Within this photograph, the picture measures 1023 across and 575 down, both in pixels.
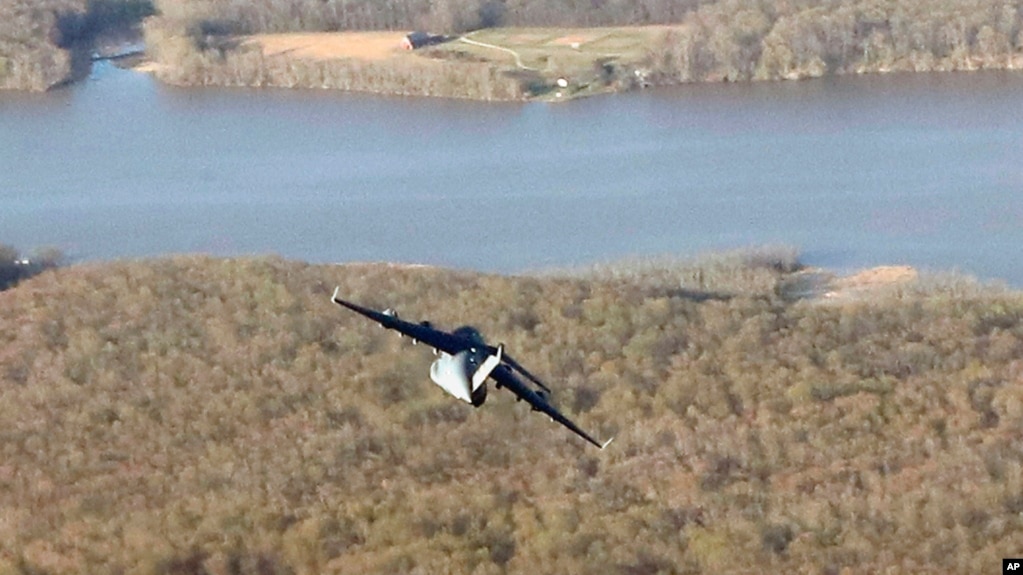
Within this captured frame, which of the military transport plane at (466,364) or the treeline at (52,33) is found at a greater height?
the military transport plane at (466,364)

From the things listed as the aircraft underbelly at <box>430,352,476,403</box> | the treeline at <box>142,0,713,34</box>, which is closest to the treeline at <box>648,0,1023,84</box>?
the treeline at <box>142,0,713,34</box>

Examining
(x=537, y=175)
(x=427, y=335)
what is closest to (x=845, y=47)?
(x=537, y=175)

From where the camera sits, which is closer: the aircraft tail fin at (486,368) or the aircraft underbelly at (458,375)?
the aircraft tail fin at (486,368)

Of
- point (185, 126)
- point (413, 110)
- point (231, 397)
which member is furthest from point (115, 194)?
point (231, 397)

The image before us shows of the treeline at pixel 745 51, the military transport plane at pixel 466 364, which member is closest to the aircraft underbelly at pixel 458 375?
the military transport plane at pixel 466 364

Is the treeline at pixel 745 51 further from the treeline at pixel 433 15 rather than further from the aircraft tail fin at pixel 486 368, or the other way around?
the aircraft tail fin at pixel 486 368

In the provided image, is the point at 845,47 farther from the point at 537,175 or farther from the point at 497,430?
the point at 497,430

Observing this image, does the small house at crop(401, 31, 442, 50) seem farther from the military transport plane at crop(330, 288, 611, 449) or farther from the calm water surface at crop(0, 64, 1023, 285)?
the military transport plane at crop(330, 288, 611, 449)
